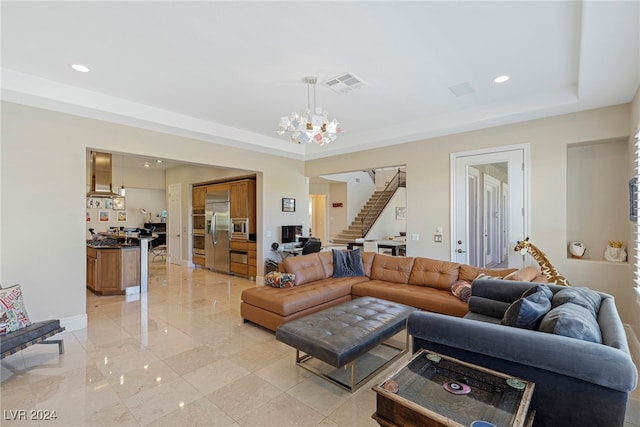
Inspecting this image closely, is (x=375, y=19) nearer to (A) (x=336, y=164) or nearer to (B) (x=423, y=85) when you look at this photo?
(B) (x=423, y=85)

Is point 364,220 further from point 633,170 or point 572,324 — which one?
point 572,324

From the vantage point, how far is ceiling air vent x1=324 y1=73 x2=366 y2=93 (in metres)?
3.33

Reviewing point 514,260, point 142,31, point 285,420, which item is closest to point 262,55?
point 142,31

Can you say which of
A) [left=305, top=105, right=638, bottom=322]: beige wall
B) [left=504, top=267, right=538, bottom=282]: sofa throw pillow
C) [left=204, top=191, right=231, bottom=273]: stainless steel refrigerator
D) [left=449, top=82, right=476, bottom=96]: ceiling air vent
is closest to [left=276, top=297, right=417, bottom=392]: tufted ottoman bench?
[left=504, top=267, right=538, bottom=282]: sofa throw pillow

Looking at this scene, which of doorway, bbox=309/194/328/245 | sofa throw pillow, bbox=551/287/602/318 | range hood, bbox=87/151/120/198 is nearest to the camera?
sofa throw pillow, bbox=551/287/602/318

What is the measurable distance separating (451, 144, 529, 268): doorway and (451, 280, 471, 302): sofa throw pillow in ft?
3.58

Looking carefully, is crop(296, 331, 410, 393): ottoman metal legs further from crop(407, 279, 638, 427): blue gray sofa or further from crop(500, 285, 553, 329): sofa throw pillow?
crop(500, 285, 553, 329): sofa throw pillow

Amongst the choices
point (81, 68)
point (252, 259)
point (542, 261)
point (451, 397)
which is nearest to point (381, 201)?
point (252, 259)

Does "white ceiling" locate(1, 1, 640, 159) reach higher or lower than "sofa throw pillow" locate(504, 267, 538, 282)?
higher

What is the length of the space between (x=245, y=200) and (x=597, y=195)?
20.8ft

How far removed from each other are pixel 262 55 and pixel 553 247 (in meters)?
4.40

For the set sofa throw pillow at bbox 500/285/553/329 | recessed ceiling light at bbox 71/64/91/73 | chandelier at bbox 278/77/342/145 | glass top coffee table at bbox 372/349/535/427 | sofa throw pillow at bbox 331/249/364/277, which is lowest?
glass top coffee table at bbox 372/349/535/427

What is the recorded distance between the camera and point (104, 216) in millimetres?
10148

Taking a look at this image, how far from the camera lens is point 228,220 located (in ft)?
24.4
